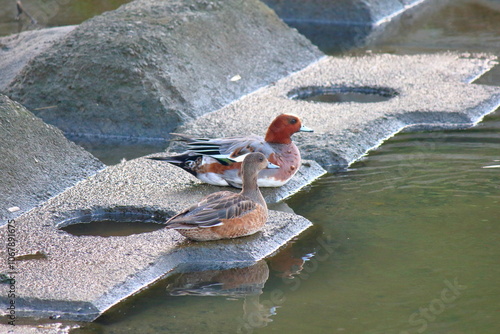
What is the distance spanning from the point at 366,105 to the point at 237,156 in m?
2.59

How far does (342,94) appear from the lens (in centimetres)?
862

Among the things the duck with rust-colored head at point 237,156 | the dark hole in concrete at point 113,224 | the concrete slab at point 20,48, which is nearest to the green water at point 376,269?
the duck with rust-colored head at point 237,156

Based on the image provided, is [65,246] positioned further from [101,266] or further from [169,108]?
[169,108]

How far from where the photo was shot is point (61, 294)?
4113mm

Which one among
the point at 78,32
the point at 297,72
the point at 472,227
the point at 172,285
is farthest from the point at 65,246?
the point at 297,72

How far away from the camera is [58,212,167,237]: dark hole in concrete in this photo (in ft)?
16.9

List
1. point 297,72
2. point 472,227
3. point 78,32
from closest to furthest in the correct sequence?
1. point 472,227
2. point 78,32
3. point 297,72

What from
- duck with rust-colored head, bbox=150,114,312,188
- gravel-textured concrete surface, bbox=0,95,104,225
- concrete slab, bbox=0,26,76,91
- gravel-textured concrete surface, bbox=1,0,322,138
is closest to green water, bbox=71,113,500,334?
duck with rust-colored head, bbox=150,114,312,188

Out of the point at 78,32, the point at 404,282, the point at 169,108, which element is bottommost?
the point at 404,282

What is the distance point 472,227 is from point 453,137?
2.11 meters

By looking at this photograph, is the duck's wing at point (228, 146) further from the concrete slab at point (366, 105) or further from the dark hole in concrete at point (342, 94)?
the dark hole in concrete at point (342, 94)

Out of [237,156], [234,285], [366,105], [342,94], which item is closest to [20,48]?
[342,94]

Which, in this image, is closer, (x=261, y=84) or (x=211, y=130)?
(x=211, y=130)

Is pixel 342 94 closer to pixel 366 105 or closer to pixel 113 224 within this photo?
pixel 366 105
